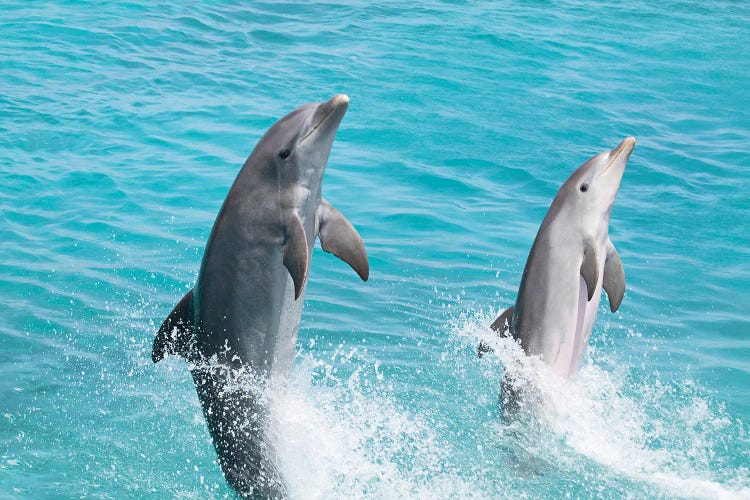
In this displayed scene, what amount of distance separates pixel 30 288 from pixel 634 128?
9374 mm

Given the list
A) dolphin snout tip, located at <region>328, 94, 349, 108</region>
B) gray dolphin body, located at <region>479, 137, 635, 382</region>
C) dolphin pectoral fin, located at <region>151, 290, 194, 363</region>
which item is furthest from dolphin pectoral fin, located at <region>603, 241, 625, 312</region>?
dolphin pectoral fin, located at <region>151, 290, 194, 363</region>

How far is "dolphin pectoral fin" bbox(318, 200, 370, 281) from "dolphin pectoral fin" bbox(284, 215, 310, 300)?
12.6 inches

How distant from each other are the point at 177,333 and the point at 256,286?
1.68 ft

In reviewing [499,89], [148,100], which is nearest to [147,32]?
[148,100]

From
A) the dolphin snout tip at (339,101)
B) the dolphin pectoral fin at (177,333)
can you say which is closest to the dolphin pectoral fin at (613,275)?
the dolphin snout tip at (339,101)

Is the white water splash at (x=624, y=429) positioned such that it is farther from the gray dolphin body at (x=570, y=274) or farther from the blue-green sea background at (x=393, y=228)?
the gray dolphin body at (x=570, y=274)

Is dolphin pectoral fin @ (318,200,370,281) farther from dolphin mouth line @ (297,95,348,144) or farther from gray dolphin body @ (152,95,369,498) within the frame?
dolphin mouth line @ (297,95,348,144)

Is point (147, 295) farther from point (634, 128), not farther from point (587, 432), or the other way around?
point (634, 128)

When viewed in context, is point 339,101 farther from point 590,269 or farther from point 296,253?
point 590,269

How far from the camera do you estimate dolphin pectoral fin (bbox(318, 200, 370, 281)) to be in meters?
5.50

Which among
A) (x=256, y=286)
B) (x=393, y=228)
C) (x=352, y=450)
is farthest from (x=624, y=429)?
(x=393, y=228)

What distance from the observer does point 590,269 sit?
635 centimetres

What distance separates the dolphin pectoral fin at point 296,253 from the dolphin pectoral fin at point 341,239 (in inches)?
12.6

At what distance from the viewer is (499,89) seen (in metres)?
15.7
